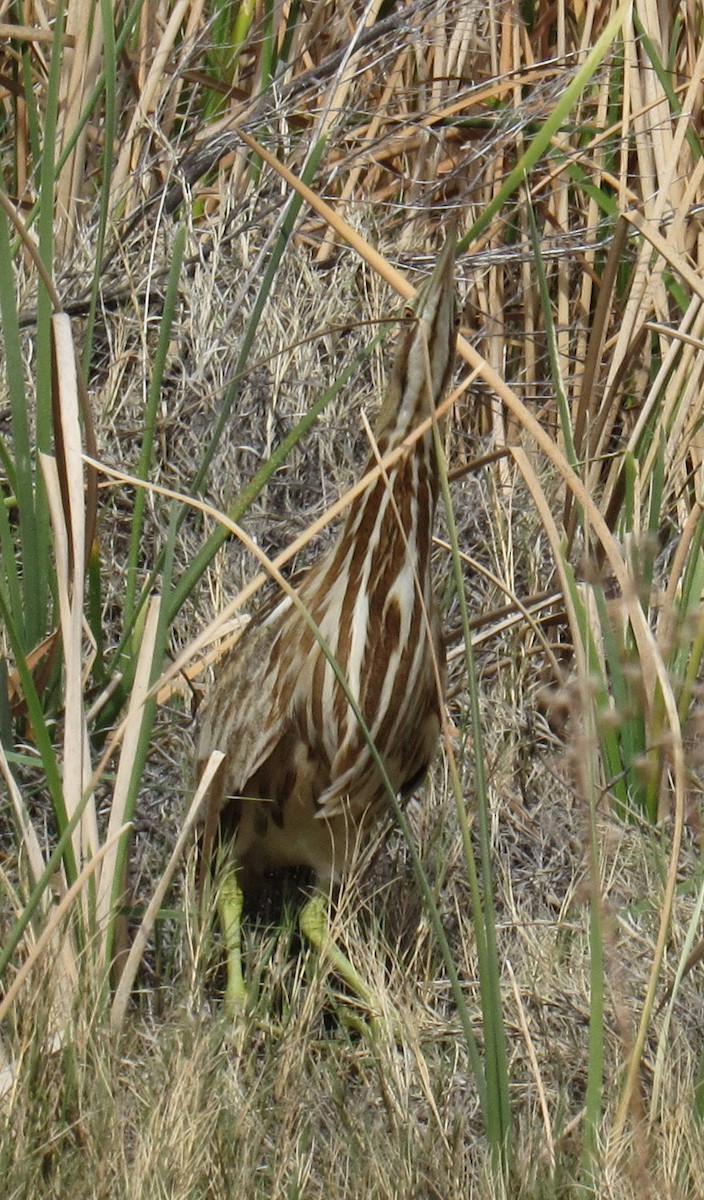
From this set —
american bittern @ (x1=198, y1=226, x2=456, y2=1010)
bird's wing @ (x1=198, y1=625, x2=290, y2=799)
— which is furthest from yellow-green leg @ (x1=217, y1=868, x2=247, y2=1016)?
bird's wing @ (x1=198, y1=625, x2=290, y2=799)

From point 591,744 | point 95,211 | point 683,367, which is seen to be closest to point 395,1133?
point 591,744

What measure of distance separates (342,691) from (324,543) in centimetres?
Answer: 74

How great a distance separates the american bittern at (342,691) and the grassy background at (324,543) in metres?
0.07

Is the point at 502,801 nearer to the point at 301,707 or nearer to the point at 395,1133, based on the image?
the point at 301,707

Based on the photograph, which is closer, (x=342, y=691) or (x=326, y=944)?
(x=326, y=944)

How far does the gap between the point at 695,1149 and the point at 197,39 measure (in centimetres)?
189

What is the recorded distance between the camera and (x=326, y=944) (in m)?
1.71

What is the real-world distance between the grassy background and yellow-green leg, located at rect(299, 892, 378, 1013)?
0.08ft

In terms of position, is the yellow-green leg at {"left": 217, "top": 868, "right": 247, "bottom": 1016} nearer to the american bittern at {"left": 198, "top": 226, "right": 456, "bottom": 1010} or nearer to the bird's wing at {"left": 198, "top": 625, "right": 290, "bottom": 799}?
the american bittern at {"left": 198, "top": 226, "right": 456, "bottom": 1010}

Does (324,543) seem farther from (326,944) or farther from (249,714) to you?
(326,944)

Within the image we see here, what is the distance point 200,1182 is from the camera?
1433mm

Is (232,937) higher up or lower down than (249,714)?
lower down

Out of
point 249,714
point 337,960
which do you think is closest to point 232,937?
point 337,960

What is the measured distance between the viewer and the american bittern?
1.86 meters
